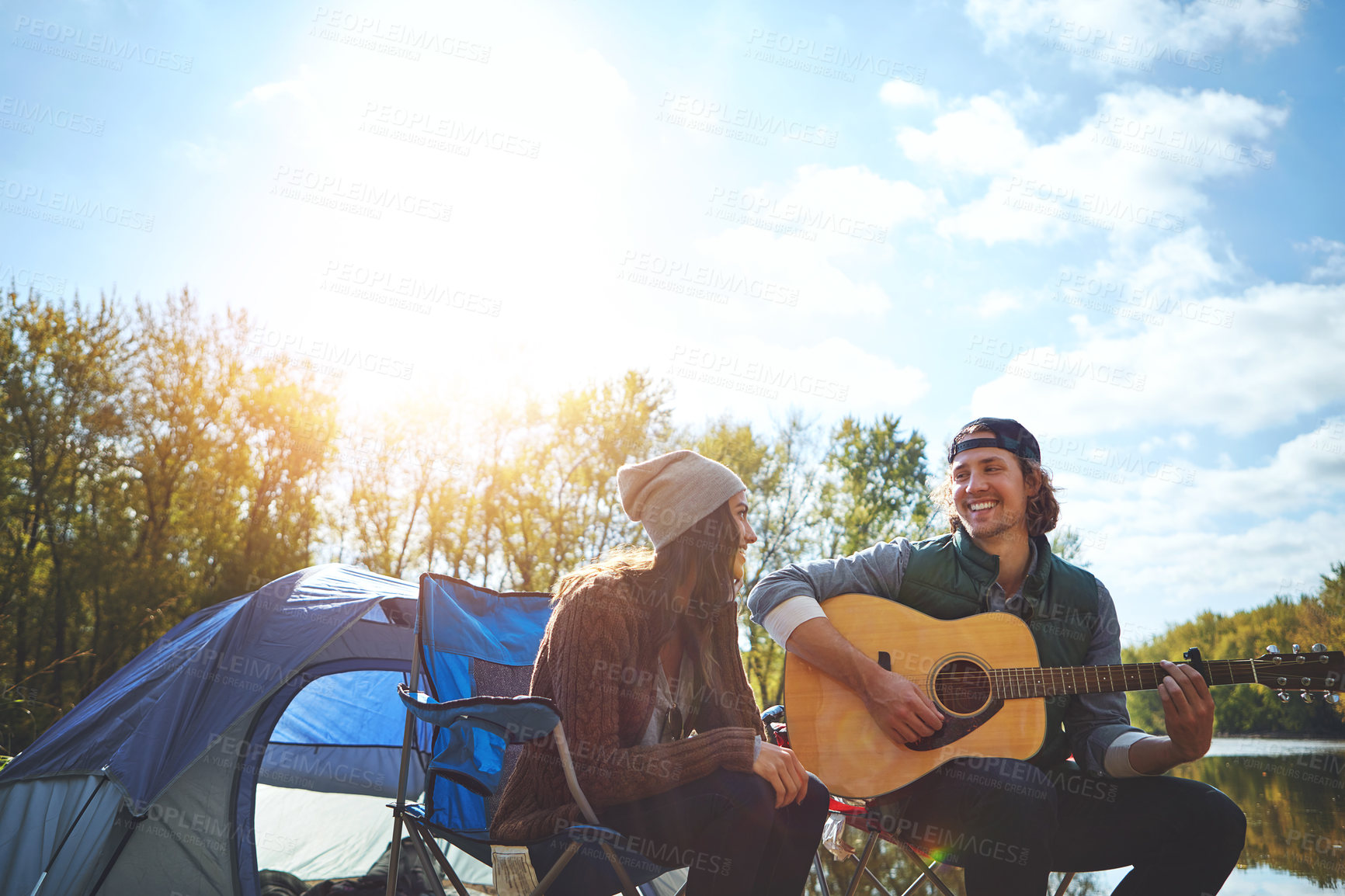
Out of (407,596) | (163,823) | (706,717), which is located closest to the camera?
(706,717)

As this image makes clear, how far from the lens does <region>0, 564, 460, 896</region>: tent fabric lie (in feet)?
8.04

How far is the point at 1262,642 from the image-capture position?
31.3 feet

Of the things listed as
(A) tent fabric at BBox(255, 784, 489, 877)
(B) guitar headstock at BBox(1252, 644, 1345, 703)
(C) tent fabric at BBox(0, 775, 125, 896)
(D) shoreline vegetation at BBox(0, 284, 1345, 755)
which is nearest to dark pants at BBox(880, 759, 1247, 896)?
(B) guitar headstock at BBox(1252, 644, 1345, 703)

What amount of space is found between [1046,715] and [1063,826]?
25 centimetres

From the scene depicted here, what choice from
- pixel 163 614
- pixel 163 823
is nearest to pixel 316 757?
pixel 163 823

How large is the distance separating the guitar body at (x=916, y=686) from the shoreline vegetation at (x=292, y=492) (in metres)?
6.27

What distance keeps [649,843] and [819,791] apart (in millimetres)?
376

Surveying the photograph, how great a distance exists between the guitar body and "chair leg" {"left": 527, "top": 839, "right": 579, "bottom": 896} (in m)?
0.72

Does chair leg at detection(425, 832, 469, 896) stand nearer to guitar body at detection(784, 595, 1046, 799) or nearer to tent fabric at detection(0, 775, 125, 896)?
guitar body at detection(784, 595, 1046, 799)

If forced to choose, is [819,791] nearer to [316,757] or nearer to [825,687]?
[825,687]

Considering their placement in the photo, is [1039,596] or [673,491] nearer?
[673,491]

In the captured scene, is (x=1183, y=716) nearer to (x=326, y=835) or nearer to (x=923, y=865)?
(x=923, y=865)

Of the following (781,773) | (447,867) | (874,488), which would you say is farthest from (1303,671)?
(874,488)

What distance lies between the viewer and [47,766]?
8.55ft
